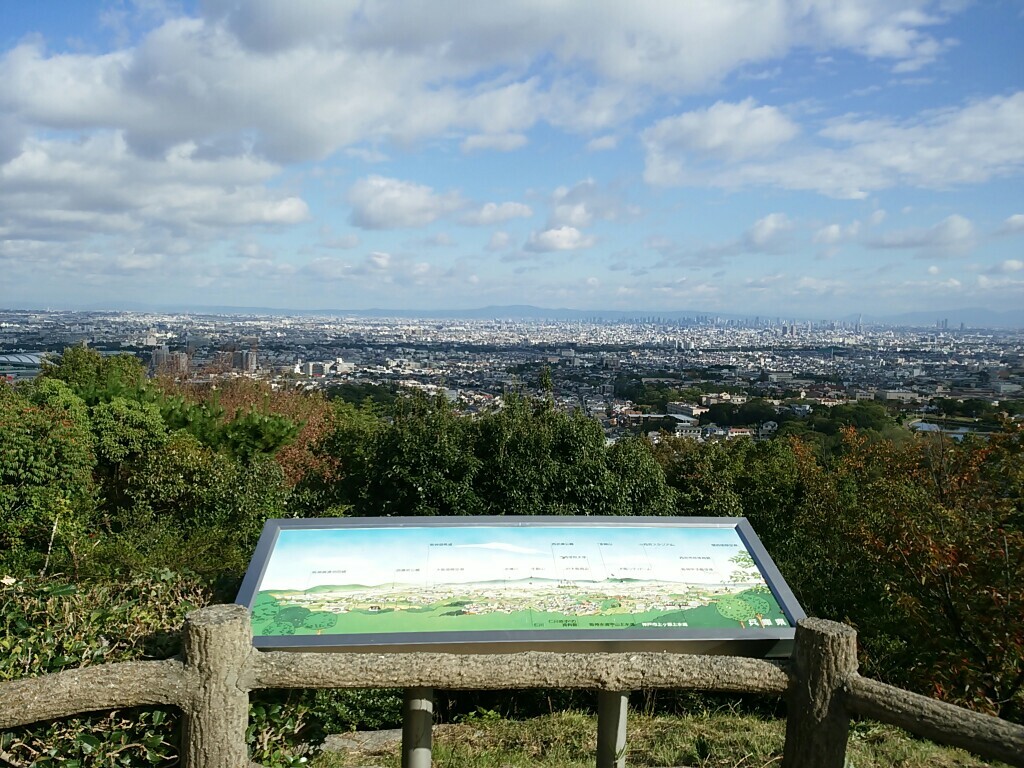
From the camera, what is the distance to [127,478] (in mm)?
9523

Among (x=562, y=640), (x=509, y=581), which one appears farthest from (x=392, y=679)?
(x=509, y=581)

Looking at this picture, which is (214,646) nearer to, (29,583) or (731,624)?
(29,583)

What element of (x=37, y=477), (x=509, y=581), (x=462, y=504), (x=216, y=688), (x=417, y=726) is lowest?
(x=37, y=477)

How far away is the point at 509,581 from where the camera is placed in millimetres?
3371

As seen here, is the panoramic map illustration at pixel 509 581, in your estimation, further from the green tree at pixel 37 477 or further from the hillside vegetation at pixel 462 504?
the green tree at pixel 37 477

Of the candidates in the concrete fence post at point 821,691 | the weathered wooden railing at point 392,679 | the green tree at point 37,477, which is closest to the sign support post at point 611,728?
the weathered wooden railing at point 392,679

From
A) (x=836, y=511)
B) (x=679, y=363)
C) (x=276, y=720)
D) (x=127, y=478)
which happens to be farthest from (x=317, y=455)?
(x=679, y=363)

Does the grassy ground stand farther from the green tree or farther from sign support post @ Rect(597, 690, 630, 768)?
the green tree

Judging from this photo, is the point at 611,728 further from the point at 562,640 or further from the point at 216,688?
the point at 216,688

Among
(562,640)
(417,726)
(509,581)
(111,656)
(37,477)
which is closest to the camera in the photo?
(562,640)

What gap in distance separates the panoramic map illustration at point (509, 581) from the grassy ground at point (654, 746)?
3.22 feet

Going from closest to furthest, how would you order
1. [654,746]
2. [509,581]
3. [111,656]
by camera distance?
[111,656] < [509,581] < [654,746]

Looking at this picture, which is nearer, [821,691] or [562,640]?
[821,691]

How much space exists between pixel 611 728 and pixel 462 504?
10.6 feet
